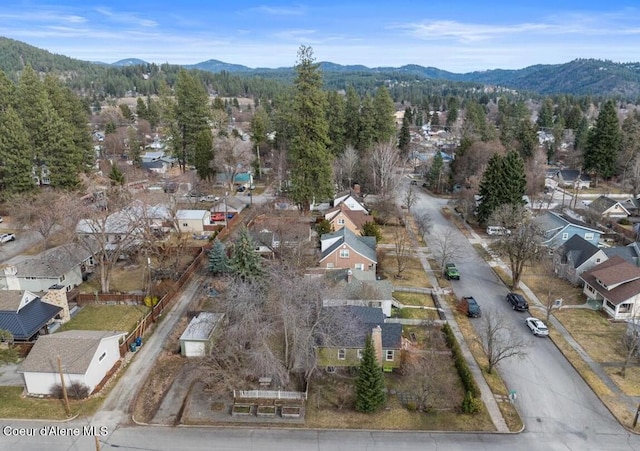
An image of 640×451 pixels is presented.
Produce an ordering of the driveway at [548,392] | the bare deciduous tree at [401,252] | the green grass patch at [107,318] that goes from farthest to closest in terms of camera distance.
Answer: the bare deciduous tree at [401,252] → the green grass patch at [107,318] → the driveway at [548,392]

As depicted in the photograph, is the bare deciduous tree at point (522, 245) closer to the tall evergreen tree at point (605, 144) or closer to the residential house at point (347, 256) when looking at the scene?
the residential house at point (347, 256)

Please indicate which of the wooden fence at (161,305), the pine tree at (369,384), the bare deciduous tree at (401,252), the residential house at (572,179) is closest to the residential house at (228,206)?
the wooden fence at (161,305)

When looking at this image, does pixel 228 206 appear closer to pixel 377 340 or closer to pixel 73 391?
pixel 73 391

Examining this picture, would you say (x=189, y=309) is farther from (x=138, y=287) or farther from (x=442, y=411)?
(x=442, y=411)

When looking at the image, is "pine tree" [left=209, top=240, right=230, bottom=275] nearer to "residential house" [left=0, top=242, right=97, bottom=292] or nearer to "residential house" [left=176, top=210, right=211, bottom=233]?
"residential house" [left=0, top=242, right=97, bottom=292]

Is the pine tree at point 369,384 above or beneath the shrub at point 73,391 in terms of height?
above

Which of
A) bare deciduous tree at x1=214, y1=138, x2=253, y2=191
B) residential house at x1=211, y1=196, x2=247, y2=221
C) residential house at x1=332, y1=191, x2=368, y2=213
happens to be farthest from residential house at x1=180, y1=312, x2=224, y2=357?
bare deciduous tree at x1=214, y1=138, x2=253, y2=191
